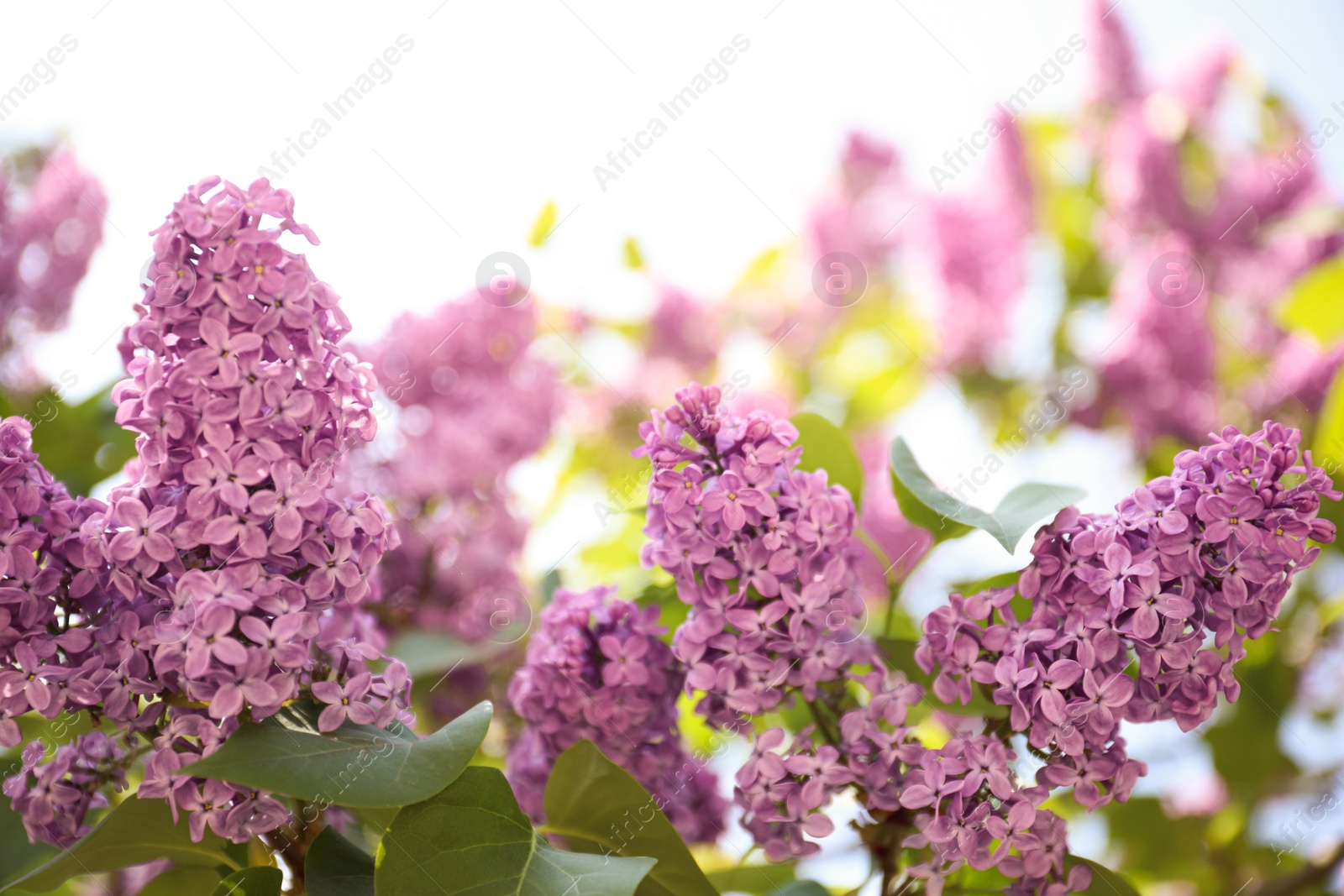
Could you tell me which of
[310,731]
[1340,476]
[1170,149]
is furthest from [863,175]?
[310,731]

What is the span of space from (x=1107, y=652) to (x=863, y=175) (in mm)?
2155

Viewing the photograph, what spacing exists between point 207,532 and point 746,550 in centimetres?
38

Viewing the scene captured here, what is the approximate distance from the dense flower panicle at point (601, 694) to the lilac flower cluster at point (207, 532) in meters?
0.21

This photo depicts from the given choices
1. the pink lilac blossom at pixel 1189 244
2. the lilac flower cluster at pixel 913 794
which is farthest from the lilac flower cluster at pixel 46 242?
the pink lilac blossom at pixel 1189 244

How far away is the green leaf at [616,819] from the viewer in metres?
0.75

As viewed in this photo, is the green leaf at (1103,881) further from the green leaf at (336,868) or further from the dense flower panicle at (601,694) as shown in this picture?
the green leaf at (336,868)

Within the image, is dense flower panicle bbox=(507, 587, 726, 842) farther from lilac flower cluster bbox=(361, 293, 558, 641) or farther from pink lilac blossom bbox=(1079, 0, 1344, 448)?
pink lilac blossom bbox=(1079, 0, 1344, 448)

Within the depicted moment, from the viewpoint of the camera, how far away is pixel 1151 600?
69 centimetres

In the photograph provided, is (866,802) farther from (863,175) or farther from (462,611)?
(863,175)

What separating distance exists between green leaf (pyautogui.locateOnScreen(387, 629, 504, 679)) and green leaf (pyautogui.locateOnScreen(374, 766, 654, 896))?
1.42 ft

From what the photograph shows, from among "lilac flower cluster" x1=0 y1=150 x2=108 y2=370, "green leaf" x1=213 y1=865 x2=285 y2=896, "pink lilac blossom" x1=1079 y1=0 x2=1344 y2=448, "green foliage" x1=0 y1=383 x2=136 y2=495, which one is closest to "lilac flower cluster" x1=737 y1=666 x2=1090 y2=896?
"green leaf" x1=213 y1=865 x2=285 y2=896

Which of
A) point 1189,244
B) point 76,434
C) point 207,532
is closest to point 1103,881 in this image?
point 207,532

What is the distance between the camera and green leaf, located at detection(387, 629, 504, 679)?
116 cm

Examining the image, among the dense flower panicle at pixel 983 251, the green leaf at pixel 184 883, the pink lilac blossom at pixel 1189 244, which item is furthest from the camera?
the dense flower panicle at pixel 983 251
